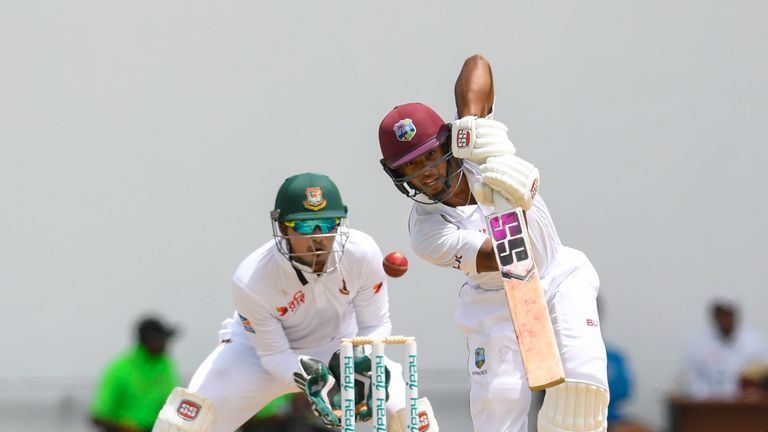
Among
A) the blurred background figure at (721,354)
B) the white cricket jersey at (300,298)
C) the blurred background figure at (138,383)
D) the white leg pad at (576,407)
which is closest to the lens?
the white leg pad at (576,407)

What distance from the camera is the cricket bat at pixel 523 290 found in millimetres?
3775

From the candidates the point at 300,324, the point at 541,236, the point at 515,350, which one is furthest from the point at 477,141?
the point at 300,324

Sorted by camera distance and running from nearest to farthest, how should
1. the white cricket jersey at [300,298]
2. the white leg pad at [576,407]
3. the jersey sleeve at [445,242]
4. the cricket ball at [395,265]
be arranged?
the white leg pad at [576,407] < the jersey sleeve at [445,242] < the cricket ball at [395,265] < the white cricket jersey at [300,298]

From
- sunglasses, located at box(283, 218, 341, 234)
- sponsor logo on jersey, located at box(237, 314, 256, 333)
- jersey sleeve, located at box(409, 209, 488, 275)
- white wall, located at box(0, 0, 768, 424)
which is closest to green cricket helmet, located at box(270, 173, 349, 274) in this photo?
sunglasses, located at box(283, 218, 341, 234)

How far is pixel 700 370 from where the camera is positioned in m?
6.13

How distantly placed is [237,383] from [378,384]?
76 cm

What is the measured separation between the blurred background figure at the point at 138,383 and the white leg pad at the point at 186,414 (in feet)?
3.82

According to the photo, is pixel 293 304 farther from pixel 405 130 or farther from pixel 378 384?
pixel 405 130

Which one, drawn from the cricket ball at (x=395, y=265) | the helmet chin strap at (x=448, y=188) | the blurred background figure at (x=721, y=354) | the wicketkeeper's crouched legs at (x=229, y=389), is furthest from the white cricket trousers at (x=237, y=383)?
the blurred background figure at (x=721, y=354)

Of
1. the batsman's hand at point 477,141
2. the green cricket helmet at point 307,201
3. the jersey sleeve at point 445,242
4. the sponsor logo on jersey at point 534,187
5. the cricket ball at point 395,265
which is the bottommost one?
the cricket ball at point 395,265

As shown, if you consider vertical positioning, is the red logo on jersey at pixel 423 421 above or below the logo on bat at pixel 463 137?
below

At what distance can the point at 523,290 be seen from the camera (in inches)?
151

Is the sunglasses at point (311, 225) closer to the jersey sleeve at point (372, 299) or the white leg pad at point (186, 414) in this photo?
the jersey sleeve at point (372, 299)

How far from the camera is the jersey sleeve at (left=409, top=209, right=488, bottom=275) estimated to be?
4.00 meters
